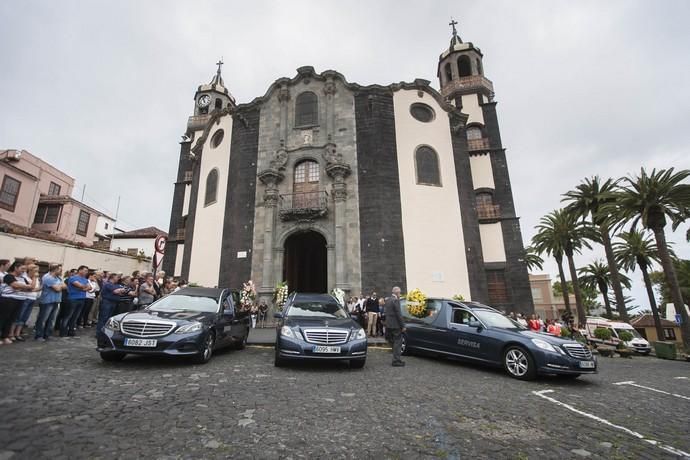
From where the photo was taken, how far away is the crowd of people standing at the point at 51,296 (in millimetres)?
7770

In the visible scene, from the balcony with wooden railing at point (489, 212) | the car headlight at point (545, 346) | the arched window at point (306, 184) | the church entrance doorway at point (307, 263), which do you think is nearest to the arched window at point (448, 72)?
the balcony with wooden railing at point (489, 212)

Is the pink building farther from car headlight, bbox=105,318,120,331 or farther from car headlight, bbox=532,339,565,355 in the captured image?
car headlight, bbox=532,339,565,355

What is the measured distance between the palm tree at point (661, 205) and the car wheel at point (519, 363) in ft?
59.1

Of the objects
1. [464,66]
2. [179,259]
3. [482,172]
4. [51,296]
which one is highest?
[464,66]

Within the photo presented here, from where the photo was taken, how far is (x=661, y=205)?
19656mm

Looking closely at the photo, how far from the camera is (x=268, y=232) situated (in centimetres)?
1952

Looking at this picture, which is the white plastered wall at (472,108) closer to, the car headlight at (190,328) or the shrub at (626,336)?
the shrub at (626,336)

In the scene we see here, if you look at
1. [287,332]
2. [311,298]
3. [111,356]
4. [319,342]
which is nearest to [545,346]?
[319,342]

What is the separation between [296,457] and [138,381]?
3.60m

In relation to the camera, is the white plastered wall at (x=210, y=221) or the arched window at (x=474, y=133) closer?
the white plastered wall at (x=210, y=221)

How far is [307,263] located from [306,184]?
714cm

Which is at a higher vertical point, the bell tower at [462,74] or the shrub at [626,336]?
the bell tower at [462,74]

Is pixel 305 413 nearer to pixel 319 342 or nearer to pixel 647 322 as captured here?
pixel 319 342

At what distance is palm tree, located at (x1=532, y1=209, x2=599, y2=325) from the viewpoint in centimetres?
2883
